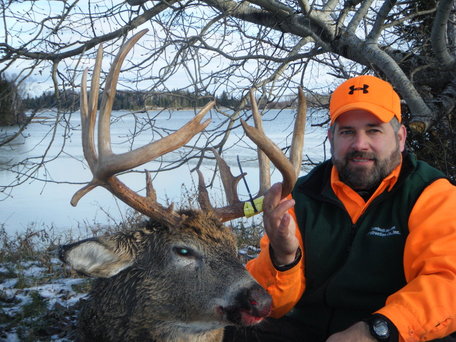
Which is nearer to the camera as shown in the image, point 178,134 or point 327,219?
point 178,134

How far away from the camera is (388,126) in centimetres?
330

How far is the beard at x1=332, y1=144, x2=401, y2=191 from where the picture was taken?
124 inches

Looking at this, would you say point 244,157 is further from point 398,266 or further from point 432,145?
point 398,266

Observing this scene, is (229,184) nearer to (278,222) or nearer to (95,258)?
(278,222)

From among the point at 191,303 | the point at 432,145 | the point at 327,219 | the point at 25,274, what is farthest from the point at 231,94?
the point at 191,303

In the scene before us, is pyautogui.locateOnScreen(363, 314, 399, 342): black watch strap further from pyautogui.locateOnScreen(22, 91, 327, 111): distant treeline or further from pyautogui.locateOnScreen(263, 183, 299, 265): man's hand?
pyautogui.locateOnScreen(22, 91, 327, 111): distant treeline

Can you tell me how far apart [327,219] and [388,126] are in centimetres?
69

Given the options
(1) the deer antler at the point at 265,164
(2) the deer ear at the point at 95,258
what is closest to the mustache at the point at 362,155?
(1) the deer antler at the point at 265,164

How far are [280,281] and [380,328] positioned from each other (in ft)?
2.59

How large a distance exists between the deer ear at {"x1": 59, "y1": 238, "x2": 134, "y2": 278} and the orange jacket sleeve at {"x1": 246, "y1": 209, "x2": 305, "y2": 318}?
781 millimetres

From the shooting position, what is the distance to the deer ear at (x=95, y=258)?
2.66m

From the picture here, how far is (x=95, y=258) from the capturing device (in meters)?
2.80

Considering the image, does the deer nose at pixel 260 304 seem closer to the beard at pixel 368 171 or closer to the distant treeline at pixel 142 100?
the beard at pixel 368 171

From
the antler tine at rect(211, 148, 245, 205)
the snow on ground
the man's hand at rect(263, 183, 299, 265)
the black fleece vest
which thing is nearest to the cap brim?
the black fleece vest
